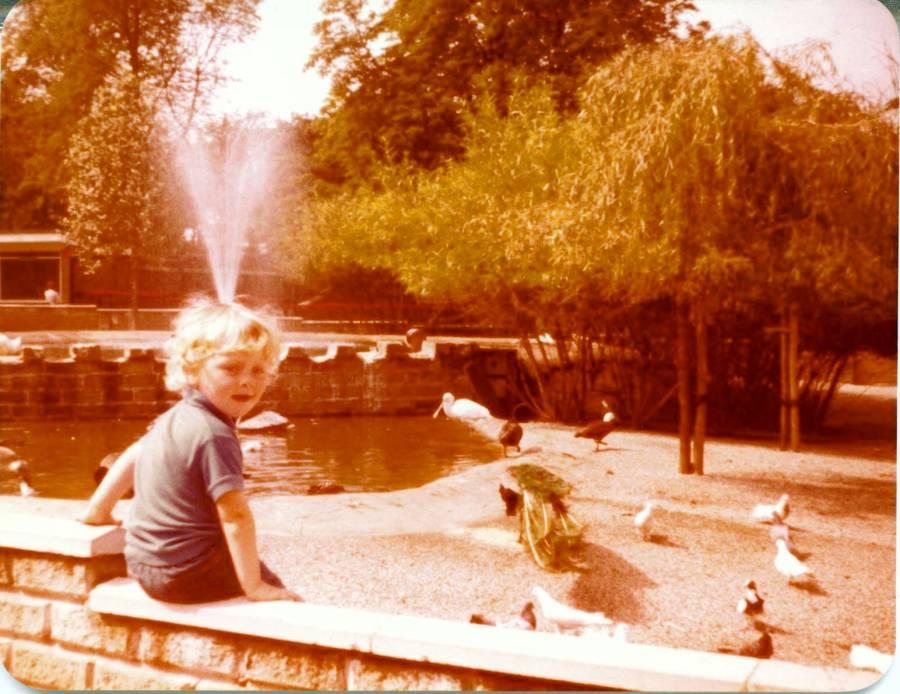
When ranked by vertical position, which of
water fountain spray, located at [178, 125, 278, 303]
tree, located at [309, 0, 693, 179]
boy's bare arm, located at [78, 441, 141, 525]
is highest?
tree, located at [309, 0, 693, 179]

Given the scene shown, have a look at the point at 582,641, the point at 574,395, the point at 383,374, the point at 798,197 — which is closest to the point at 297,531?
the point at 383,374

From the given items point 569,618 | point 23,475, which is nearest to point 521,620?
point 569,618

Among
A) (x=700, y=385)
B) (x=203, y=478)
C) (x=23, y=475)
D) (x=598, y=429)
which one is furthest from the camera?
(x=23, y=475)

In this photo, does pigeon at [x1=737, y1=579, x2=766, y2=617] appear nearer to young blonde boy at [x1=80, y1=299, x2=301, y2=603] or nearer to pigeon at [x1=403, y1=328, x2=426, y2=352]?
young blonde boy at [x1=80, y1=299, x2=301, y2=603]

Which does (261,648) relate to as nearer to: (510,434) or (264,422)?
(264,422)

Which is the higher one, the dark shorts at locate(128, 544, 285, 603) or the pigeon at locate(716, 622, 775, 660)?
the dark shorts at locate(128, 544, 285, 603)

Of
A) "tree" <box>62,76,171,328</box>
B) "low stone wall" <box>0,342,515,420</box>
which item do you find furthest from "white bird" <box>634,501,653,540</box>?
"tree" <box>62,76,171,328</box>
